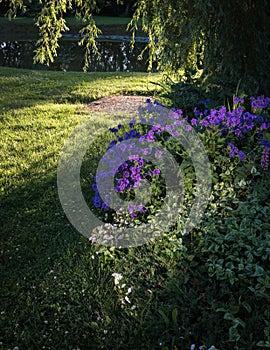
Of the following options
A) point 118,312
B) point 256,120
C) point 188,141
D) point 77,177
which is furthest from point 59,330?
point 256,120

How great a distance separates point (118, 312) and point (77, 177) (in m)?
2.08

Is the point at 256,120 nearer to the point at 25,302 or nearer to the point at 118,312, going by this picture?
the point at 118,312

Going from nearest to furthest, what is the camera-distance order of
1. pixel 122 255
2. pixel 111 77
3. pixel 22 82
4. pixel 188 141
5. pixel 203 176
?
pixel 122 255, pixel 203 176, pixel 188 141, pixel 22 82, pixel 111 77

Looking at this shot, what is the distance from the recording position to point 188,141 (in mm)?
3439

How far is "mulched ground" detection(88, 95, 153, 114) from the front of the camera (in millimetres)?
6703

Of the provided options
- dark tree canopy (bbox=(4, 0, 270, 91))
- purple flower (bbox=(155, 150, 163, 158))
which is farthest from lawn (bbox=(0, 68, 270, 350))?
dark tree canopy (bbox=(4, 0, 270, 91))

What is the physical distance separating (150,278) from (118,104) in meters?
4.86

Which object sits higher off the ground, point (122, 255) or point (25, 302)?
point (122, 255)

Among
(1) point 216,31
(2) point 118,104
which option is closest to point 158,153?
(1) point 216,31

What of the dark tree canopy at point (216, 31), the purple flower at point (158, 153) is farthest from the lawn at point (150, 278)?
the dark tree canopy at point (216, 31)

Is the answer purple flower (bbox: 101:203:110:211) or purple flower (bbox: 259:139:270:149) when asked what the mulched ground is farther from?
purple flower (bbox: 259:139:270:149)

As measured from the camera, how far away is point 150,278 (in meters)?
2.65

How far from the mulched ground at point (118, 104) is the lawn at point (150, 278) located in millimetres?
3041

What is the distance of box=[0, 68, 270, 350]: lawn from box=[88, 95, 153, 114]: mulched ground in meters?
3.04
